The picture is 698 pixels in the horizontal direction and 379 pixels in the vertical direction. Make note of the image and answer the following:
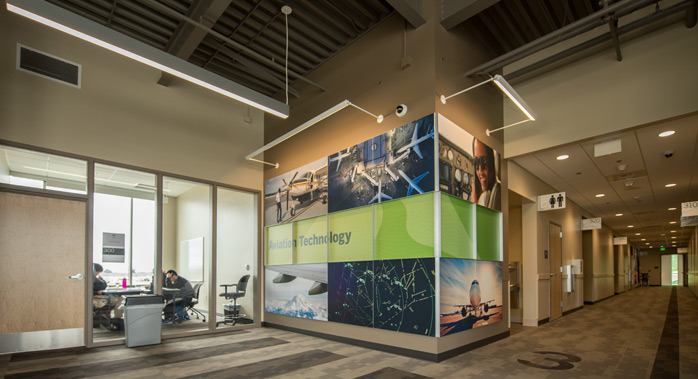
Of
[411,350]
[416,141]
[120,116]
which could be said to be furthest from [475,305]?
[120,116]

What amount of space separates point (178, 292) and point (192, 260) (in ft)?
2.15

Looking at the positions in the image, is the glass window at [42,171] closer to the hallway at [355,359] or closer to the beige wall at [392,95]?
the hallway at [355,359]

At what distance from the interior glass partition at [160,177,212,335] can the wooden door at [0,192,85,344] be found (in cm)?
138

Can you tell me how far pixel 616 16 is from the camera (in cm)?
441

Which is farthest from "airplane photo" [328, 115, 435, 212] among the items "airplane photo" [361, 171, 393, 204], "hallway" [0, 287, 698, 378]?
"hallway" [0, 287, 698, 378]

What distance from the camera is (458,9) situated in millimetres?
4914

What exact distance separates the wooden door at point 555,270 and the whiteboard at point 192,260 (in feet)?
24.5

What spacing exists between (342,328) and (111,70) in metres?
5.53

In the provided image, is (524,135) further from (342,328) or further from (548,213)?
(342,328)

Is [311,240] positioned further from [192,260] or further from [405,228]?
[192,260]

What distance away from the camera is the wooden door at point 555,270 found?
8.24 m

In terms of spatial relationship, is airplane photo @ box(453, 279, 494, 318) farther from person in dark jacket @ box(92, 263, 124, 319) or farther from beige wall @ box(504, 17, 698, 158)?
person in dark jacket @ box(92, 263, 124, 319)

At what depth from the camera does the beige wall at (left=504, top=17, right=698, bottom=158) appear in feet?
15.1

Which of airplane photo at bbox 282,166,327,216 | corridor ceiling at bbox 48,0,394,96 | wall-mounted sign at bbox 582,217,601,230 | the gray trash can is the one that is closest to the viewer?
corridor ceiling at bbox 48,0,394,96
